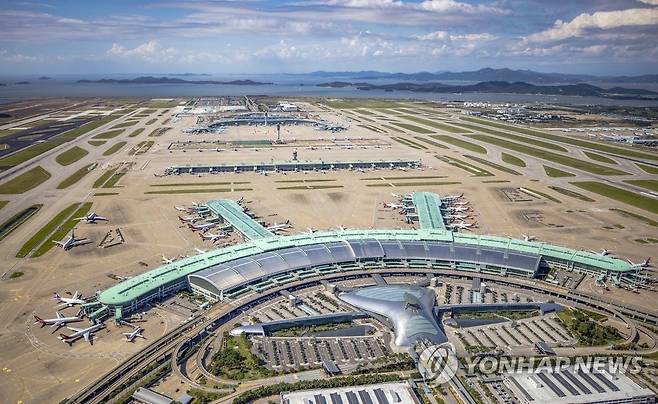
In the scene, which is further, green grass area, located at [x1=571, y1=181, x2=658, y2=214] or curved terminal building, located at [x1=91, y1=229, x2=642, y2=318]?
green grass area, located at [x1=571, y1=181, x2=658, y2=214]

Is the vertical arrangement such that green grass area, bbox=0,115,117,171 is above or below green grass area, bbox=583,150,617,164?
above

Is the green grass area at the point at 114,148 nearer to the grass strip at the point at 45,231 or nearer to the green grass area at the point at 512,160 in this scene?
the grass strip at the point at 45,231

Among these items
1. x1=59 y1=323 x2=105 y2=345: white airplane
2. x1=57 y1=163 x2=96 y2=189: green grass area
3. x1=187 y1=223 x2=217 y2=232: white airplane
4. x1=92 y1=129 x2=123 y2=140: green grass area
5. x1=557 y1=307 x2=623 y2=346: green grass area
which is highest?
x1=92 y1=129 x2=123 y2=140: green grass area

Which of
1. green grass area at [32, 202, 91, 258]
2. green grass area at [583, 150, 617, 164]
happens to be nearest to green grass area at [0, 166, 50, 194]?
green grass area at [32, 202, 91, 258]

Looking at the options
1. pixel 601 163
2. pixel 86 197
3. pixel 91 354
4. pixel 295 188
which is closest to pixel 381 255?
pixel 91 354

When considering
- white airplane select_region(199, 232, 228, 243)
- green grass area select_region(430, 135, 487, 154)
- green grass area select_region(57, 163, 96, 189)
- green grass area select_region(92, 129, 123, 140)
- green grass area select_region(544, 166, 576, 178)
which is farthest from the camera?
green grass area select_region(92, 129, 123, 140)

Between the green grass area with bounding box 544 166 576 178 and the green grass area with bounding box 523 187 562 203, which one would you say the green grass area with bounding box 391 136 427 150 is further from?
the green grass area with bounding box 523 187 562 203
